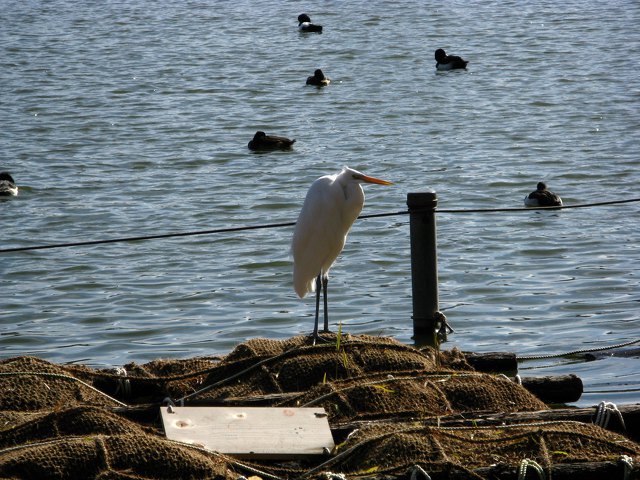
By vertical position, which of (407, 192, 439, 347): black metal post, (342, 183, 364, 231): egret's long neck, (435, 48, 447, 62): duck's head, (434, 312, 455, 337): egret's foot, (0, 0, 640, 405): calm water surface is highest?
(342, 183, 364, 231): egret's long neck

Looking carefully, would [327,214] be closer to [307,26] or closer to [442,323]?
[442,323]

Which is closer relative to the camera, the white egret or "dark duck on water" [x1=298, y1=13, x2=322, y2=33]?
the white egret

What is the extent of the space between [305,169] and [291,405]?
12.1 meters

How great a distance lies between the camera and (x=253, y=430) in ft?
18.2

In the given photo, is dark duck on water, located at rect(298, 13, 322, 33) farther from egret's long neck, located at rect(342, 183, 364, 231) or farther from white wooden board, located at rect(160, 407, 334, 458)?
white wooden board, located at rect(160, 407, 334, 458)

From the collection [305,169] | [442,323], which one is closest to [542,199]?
[305,169]

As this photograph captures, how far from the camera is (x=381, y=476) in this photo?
16.1 ft

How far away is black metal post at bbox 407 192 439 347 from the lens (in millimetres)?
8164

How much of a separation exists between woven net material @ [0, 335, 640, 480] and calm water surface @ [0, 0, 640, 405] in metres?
1.94

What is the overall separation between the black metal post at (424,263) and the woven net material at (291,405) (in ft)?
3.69

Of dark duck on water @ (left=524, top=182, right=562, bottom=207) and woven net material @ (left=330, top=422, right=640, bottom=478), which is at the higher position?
woven net material @ (left=330, top=422, right=640, bottom=478)

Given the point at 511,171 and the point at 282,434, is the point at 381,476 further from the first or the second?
the point at 511,171

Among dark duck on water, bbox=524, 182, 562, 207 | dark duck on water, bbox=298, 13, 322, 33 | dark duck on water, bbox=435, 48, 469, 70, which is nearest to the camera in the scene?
dark duck on water, bbox=524, 182, 562, 207

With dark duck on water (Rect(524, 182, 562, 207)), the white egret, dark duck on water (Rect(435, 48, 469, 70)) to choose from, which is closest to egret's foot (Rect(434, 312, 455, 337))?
the white egret
